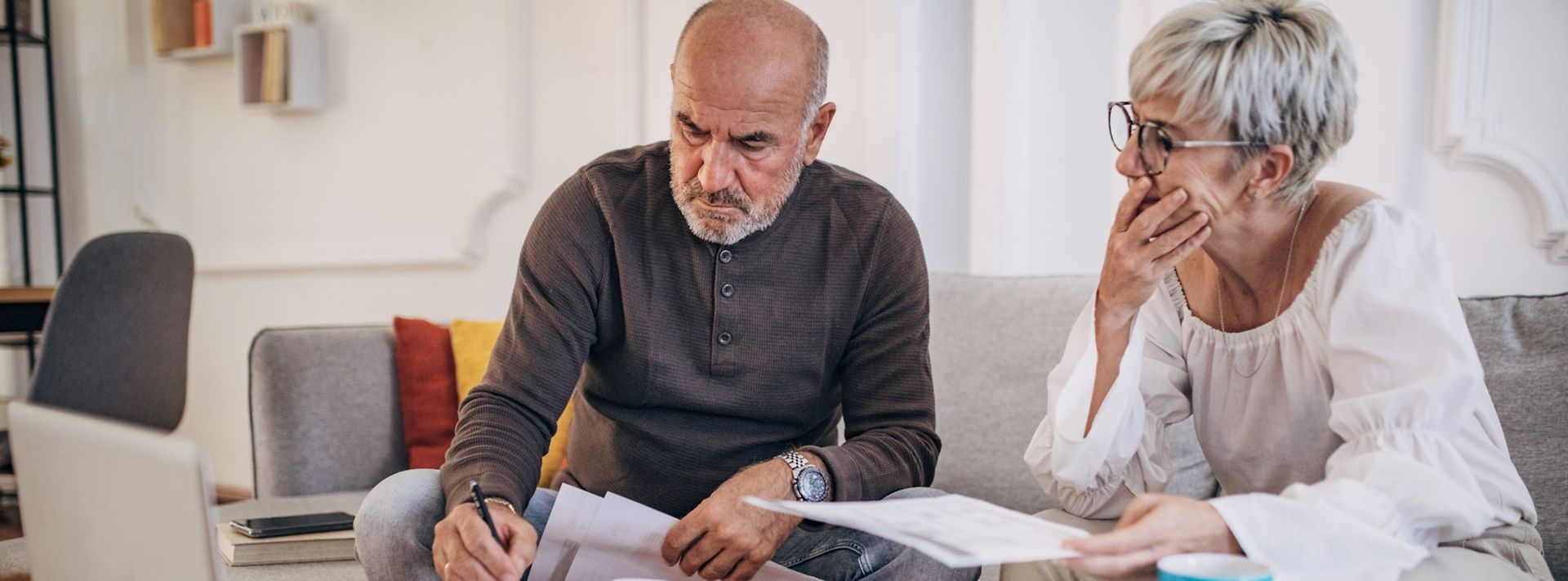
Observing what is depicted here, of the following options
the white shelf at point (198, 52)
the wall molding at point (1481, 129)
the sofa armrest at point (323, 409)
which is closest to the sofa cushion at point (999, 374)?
the wall molding at point (1481, 129)

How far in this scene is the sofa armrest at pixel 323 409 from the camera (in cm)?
228

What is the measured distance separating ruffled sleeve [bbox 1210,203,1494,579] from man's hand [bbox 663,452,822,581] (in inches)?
20.5

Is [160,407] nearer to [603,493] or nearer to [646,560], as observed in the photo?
[603,493]

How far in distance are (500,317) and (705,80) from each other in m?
2.07

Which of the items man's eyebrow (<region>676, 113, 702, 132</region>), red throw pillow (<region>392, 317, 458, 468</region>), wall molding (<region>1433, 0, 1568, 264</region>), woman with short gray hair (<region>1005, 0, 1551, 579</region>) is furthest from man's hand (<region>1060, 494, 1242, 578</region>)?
red throw pillow (<region>392, 317, 458, 468</region>)

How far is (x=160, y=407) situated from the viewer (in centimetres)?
236

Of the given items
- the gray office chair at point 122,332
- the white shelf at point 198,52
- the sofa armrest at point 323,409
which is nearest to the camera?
the gray office chair at point 122,332

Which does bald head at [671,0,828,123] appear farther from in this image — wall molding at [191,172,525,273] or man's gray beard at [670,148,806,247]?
wall molding at [191,172,525,273]

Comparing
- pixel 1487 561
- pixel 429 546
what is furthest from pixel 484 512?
pixel 1487 561

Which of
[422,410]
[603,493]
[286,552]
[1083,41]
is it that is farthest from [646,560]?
[1083,41]

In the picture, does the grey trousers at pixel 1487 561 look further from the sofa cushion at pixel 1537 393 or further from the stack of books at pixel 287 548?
the stack of books at pixel 287 548

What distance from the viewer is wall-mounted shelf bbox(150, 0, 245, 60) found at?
3.81 meters

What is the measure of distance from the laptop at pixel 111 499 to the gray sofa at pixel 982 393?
1.44 metres

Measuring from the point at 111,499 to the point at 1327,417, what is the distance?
1.15 m
